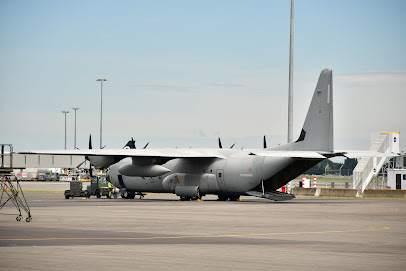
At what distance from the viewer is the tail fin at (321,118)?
44.3 meters

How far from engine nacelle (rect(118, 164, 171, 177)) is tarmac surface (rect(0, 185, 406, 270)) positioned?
21.2m

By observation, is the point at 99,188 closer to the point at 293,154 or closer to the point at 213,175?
the point at 213,175

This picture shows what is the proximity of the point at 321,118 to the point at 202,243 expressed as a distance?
1074 inches

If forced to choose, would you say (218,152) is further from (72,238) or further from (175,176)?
(72,238)

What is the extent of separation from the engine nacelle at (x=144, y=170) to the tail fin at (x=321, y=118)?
36.6 feet

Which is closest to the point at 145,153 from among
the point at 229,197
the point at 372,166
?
the point at 229,197

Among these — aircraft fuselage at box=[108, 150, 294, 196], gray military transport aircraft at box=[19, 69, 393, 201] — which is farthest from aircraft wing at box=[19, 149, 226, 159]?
aircraft fuselage at box=[108, 150, 294, 196]

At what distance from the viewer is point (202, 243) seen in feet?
60.4

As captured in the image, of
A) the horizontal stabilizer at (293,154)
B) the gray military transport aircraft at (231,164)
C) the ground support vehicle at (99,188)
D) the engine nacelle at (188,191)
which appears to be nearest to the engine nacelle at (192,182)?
the gray military transport aircraft at (231,164)

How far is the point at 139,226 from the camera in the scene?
24.6 metres

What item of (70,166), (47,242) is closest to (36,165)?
(70,166)

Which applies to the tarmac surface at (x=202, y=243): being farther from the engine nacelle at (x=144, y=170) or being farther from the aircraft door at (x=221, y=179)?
the engine nacelle at (x=144, y=170)

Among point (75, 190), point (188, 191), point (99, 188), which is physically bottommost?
point (75, 190)

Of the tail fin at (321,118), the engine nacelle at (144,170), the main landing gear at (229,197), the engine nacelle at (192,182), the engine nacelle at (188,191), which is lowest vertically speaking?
the main landing gear at (229,197)
